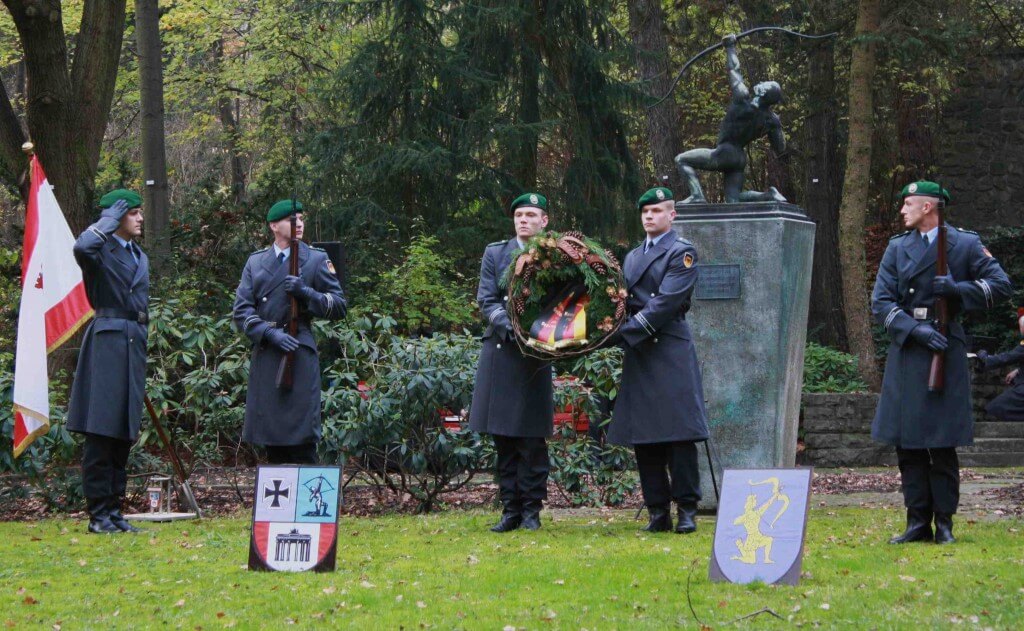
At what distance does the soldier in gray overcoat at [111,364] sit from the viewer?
835 centimetres

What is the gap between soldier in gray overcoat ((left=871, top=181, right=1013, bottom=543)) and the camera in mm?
7293

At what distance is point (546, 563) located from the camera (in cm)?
658

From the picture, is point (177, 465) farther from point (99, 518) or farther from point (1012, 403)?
point (1012, 403)

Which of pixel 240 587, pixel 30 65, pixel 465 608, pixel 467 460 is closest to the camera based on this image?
pixel 465 608

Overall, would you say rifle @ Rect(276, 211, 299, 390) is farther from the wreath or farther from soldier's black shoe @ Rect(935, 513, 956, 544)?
soldier's black shoe @ Rect(935, 513, 956, 544)

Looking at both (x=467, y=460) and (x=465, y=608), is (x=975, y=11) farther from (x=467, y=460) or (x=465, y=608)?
(x=465, y=608)

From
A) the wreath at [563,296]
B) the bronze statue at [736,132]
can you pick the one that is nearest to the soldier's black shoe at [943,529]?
the wreath at [563,296]

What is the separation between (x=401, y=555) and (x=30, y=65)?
753 centimetres

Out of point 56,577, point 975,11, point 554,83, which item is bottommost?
point 56,577

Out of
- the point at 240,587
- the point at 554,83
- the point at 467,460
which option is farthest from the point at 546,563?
the point at 554,83

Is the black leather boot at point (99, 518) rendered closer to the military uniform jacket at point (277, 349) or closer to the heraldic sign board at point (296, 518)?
the military uniform jacket at point (277, 349)

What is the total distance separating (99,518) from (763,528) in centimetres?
455

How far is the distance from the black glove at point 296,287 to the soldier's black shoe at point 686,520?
2541mm

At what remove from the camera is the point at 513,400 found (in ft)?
26.3
